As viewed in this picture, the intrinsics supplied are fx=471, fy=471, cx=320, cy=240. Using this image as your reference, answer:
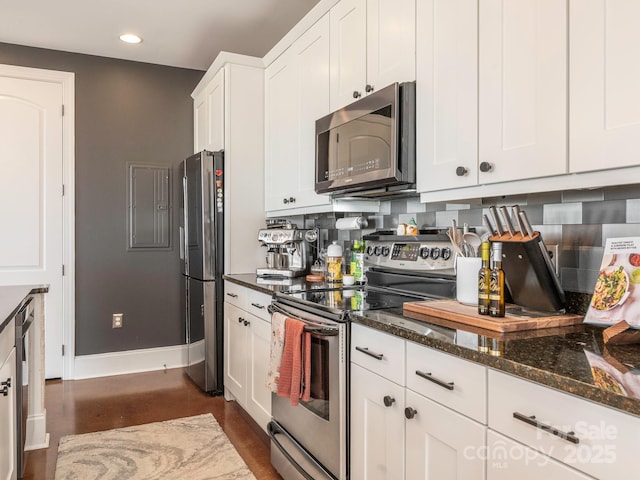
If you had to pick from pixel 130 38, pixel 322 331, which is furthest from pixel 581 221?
pixel 130 38

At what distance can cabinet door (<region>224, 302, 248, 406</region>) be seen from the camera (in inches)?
113

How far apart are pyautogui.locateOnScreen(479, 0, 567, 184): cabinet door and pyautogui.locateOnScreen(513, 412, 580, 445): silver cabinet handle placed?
699 millimetres

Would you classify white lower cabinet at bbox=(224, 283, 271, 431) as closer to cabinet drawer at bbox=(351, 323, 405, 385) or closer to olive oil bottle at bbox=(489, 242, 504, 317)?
cabinet drawer at bbox=(351, 323, 405, 385)

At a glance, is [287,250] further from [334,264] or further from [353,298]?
[353,298]

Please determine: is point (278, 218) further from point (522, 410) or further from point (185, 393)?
point (522, 410)

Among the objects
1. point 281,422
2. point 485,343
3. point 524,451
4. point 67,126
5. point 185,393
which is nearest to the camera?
point 524,451

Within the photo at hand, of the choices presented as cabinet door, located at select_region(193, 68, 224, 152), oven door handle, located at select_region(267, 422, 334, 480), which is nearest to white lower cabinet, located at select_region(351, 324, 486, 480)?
oven door handle, located at select_region(267, 422, 334, 480)

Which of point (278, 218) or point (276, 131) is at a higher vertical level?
point (276, 131)

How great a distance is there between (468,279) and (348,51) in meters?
1.36

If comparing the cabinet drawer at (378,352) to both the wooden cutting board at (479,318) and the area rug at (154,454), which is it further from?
the area rug at (154,454)

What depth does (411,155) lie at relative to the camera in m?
1.92

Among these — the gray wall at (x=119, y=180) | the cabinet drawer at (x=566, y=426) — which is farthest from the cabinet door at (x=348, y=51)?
the gray wall at (x=119, y=180)

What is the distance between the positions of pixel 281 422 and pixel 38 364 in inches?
53.7

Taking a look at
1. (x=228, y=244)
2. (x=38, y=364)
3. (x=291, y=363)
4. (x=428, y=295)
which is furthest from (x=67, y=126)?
(x=428, y=295)
